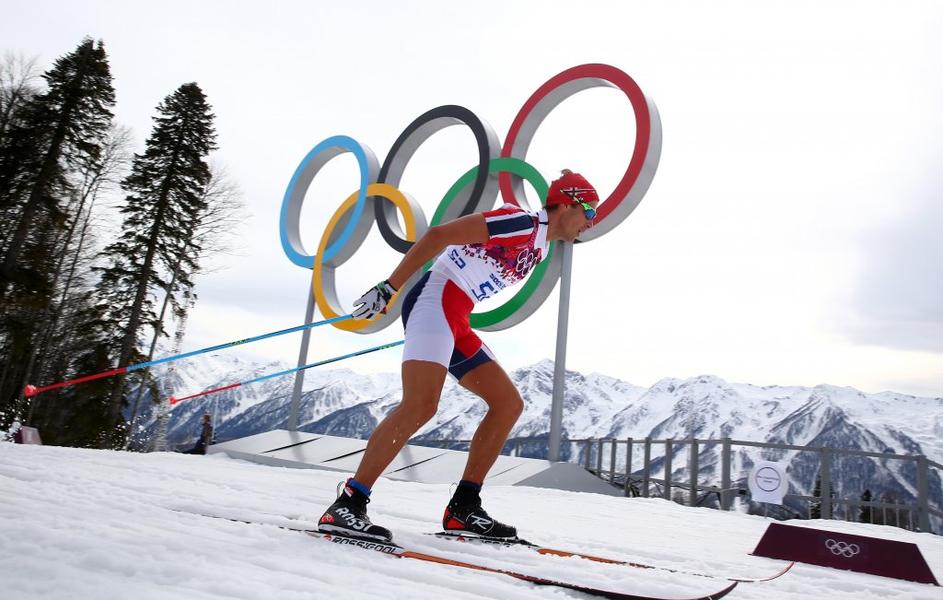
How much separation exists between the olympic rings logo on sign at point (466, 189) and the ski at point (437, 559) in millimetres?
6214

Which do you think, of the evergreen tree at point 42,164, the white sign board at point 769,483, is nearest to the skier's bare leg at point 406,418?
the white sign board at point 769,483

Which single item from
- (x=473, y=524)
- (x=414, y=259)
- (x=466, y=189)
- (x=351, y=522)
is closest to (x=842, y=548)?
(x=473, y=524)

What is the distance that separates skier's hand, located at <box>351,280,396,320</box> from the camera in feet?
7.73

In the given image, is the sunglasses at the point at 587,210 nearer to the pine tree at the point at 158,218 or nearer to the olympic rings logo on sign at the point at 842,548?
the olympic rings logo on sign at the point at 842,548

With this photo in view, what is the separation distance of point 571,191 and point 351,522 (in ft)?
5.35

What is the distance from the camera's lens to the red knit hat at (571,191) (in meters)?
2.71

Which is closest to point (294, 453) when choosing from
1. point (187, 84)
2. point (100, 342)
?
point (100, 342)

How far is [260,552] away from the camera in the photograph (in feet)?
5.55

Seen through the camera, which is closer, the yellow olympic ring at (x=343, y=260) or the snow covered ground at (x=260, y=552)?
the snow covered ground at (x=260, y=552)

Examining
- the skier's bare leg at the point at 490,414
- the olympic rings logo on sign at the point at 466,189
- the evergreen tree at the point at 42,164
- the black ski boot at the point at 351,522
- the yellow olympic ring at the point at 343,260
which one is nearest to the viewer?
the black ski boot at the point at 351,522

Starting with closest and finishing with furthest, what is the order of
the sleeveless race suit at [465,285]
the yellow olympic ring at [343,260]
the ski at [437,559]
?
the ski at [437,559]
the sleeveless race suit at [465,285]
the yellow olympic ring at [343,260]

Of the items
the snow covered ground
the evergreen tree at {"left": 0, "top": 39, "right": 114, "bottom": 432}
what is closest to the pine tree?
the evergreen tree at {"left": 0, "top": 39, "right": 114, "bottom": 432}

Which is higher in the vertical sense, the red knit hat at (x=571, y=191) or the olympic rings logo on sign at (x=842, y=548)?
the red knit hat at (x=571, y=191)

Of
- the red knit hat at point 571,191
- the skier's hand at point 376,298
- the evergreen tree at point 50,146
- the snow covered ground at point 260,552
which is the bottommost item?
the snow covered ground at point 260,552
